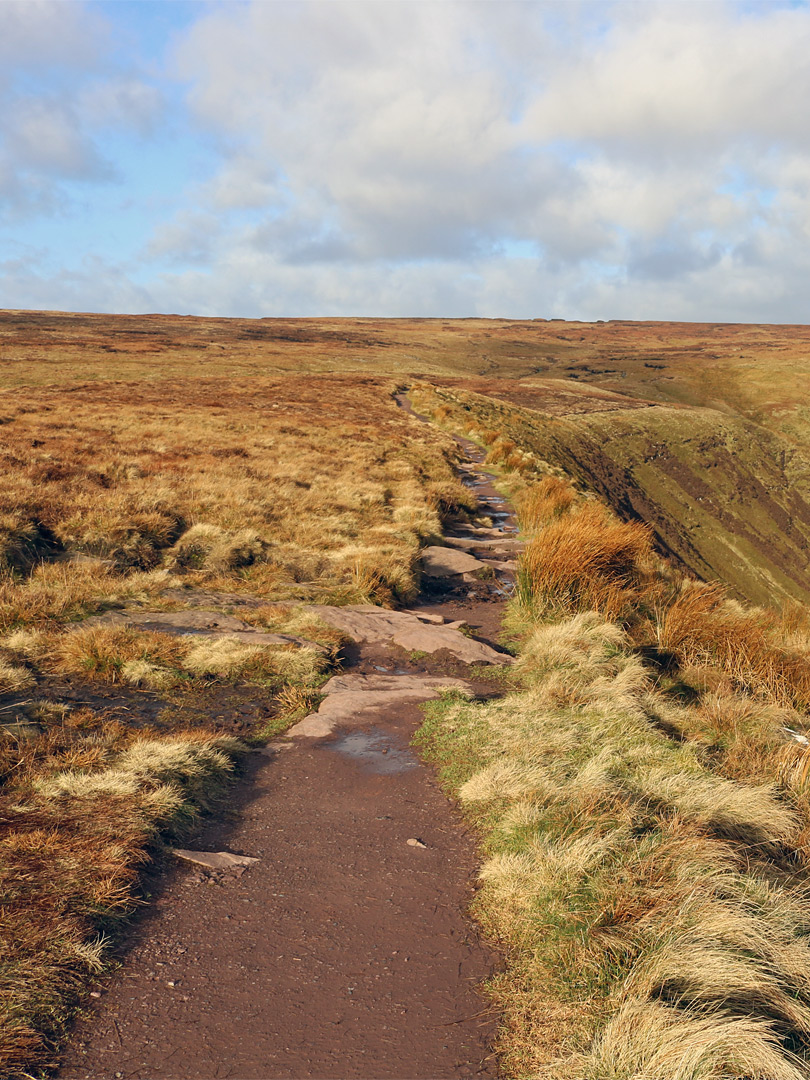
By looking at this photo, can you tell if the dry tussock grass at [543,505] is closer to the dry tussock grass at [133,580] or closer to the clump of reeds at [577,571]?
the dry tussock grass at [133,580]

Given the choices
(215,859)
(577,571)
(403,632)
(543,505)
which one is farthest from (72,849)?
(543,505)

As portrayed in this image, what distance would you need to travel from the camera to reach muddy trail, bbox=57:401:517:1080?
9.91ft

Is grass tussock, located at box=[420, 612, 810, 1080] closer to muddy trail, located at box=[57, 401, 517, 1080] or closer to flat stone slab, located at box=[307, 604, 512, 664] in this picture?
muddy trail, located at box=[57, 401, 517, 1080]

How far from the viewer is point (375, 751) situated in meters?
6.25

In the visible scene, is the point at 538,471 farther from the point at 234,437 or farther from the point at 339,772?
the point at 339,772

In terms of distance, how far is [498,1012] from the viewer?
10.9 feet

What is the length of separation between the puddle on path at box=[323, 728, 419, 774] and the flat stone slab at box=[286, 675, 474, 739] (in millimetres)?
212

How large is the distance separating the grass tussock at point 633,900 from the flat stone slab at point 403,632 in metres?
2.25

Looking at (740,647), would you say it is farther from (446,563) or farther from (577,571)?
(446,563)

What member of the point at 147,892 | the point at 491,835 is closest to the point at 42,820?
the point at 147,892

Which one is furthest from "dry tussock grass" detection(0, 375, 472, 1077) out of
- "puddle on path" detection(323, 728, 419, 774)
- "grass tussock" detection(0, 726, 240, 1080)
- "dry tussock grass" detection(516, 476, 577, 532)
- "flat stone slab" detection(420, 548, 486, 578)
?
"dry tussock grass" detection(516, 476, 577, 532)

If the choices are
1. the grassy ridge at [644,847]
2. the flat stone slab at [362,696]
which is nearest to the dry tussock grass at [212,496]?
the flat stone slab at [362,696]

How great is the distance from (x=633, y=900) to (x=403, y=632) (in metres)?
5.75

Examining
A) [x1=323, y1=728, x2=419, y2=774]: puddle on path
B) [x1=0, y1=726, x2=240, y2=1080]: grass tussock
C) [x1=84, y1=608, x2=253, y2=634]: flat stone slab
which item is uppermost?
[x1=0, y1=726, x2=240, y2=1080]: grass tussock
